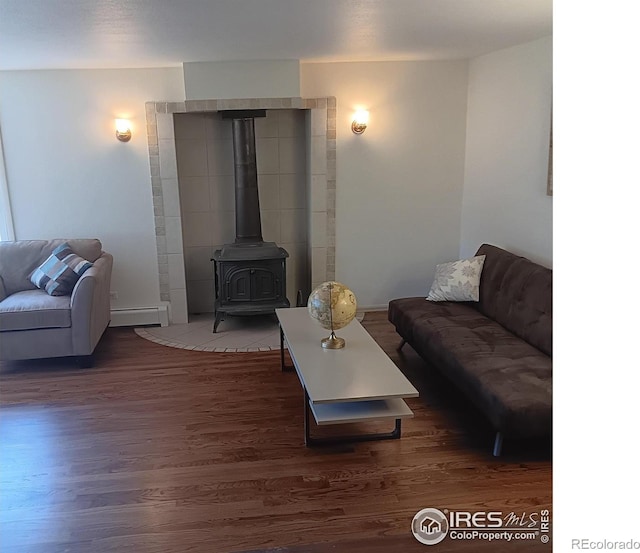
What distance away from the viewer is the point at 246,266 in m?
4.77

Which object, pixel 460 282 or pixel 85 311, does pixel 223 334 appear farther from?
pixel 460 282

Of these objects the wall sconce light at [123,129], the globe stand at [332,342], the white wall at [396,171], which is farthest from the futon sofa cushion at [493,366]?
the wall sconce light at [123,129]

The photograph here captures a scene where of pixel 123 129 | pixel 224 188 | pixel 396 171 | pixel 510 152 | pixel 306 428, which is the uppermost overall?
pixel 123 129

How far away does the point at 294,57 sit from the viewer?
4367 mm

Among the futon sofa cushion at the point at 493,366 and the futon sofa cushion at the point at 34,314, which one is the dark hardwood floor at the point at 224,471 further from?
the futon sofa cushion at the point at 34,314

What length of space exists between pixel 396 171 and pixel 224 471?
3.16 m

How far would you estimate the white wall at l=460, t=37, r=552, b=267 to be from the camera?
151 inches

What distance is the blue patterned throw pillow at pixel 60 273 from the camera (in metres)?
4.19

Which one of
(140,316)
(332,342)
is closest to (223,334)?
(140,316)

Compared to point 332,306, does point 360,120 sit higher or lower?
higher

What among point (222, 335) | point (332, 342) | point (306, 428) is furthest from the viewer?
point (222, 335)

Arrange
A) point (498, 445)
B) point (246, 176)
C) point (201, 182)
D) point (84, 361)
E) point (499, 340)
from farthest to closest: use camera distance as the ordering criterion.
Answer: point (201, 182), point (246, 176), point (84, 361), point (499, 340), point (498, 445)

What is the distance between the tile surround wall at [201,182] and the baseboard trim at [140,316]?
93mm
